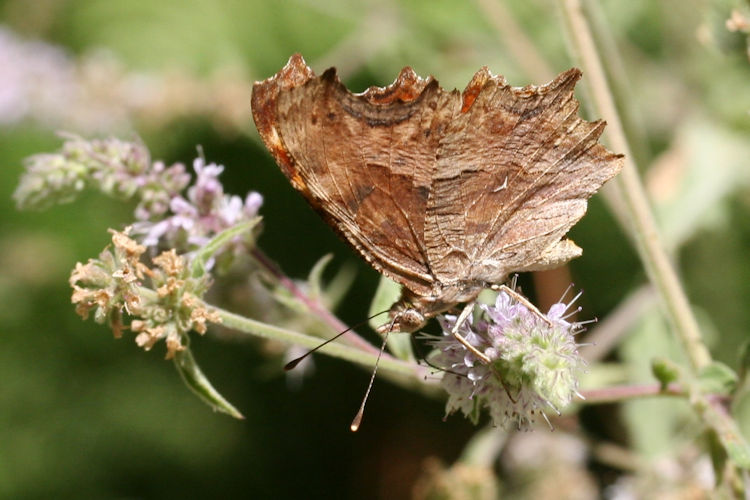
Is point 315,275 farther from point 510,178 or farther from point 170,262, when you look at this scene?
point 510,178

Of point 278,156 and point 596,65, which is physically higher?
point 278,156

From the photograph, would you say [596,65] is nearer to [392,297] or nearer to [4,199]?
[392,297]

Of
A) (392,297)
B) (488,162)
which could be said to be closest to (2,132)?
(392,297)

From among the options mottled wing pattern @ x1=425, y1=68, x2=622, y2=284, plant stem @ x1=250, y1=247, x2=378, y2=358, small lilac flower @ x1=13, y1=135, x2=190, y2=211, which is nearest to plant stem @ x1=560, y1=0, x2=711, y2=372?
mottled wing pattern @ x1=425, y1=68, x2=622, y2=284

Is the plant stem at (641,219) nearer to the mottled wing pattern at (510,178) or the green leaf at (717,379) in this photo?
the green leaf at (717,379)

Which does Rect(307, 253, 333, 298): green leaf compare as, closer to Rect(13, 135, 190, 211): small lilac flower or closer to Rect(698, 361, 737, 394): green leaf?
Rect(13, 135, 190, 211): small lilac flower

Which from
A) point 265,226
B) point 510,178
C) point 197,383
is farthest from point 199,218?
point 265,226
